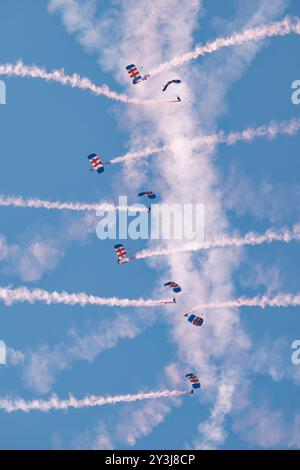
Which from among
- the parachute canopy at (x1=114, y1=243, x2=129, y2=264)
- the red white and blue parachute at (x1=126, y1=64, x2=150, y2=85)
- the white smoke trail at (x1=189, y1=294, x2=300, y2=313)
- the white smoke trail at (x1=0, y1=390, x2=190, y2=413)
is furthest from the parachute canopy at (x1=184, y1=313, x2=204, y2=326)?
the red white and blue parachute at (x1=126, y1=64, x2=150, y2=85)

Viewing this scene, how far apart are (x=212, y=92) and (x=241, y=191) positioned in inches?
301

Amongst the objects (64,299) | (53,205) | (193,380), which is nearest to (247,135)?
(53,205)

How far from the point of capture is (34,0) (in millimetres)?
86250

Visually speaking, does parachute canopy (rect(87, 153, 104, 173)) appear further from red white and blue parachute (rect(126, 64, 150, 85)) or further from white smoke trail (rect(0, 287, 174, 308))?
white smoke trail (rect(0, 287, 174, 308))

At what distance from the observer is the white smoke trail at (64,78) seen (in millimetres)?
85438

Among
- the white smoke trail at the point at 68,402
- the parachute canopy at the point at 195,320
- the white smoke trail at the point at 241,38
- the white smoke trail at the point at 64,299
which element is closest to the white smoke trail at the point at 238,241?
the white smoke trail at the point at 64,299

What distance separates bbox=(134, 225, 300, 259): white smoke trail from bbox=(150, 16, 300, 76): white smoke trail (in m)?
13.1

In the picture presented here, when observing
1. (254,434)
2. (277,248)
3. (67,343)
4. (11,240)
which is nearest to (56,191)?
(11,240)

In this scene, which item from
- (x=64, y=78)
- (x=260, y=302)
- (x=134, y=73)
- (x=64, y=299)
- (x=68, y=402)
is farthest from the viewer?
(x=68, y=402)

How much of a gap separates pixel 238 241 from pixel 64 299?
45.4ft

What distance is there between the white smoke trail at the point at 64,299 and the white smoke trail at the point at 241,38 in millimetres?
17157

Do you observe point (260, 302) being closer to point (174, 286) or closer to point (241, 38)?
point (174, 286)

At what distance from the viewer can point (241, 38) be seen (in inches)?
Result: 3319

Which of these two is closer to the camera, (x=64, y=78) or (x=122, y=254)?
(x=64, y=78)
